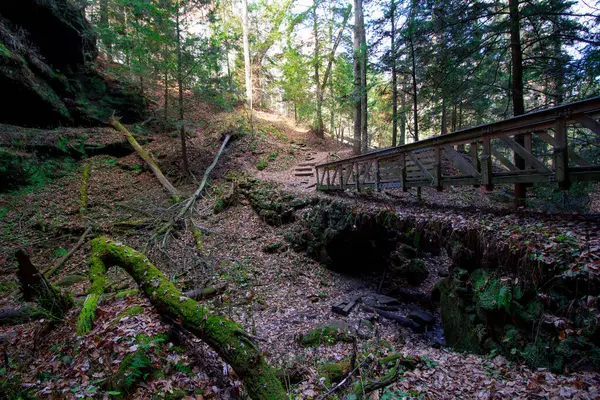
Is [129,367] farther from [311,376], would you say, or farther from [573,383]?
[573,383]

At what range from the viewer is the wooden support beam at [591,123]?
3121mm

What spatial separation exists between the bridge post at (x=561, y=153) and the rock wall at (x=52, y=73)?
15.7 metres

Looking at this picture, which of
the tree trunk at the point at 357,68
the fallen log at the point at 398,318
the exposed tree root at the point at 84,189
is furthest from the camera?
the tree trunk at the point at 357,68

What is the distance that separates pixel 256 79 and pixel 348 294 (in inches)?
903

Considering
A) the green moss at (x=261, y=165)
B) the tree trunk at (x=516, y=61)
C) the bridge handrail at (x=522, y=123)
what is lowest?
the bridge handrail at (x=522, y=123)

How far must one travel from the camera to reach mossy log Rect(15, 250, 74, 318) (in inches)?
147

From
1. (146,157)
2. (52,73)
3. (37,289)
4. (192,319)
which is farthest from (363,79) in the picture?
(52,73)

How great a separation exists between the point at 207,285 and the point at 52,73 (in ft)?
45.6

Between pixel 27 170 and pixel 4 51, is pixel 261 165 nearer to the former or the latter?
pixel 27 170

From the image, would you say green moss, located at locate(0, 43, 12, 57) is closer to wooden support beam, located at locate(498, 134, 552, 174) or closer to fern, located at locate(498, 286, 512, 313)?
wooden support beam, located at locate(498, 134, 552, 174)

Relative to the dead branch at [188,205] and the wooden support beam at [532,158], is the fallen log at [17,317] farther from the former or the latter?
the wooden support beam at [532,158]

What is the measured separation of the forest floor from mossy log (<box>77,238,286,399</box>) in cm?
32

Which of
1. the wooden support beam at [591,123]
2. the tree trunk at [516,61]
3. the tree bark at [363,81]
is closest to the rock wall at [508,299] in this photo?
the wooden support beam at [591,123]

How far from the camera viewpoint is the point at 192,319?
3.23 meters
